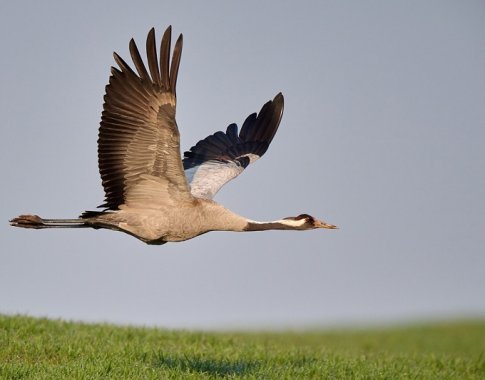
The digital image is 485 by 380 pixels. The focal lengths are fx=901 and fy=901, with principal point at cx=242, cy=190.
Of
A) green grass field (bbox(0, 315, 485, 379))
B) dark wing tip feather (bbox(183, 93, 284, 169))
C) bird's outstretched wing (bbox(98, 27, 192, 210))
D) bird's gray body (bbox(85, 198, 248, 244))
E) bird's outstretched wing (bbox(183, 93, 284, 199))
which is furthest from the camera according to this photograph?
dark wing tip feather (bbox(183, 93, 284, 169))

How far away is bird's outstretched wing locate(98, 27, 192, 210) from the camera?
8.56m

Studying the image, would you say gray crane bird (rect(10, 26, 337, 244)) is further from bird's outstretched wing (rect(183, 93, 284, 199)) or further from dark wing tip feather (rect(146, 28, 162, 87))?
bird's outstretched wing (rect(183, 93, 284, 199))

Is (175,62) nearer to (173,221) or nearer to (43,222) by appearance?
(173,221)

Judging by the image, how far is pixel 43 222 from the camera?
30.3ft

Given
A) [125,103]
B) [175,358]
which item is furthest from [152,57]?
[175,358]

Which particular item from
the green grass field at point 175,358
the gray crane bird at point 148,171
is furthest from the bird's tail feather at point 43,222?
the green grass field at point 175,358

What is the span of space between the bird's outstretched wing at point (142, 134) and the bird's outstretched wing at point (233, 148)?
1.86m

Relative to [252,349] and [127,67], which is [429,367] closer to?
[252,349]

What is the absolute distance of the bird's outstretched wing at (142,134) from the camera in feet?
28.1

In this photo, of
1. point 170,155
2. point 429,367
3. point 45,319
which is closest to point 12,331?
point 45,319

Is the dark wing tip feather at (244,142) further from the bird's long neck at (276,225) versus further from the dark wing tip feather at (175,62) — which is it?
the dark wing tip feather at (175,62)

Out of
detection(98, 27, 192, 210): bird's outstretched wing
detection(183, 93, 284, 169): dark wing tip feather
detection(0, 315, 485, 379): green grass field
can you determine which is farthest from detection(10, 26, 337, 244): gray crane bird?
detection(183, 93, 284, 169): dark wing tip feather

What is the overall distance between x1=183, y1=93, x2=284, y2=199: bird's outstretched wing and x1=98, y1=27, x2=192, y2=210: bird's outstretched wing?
1.86 meters

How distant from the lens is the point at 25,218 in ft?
30.6
